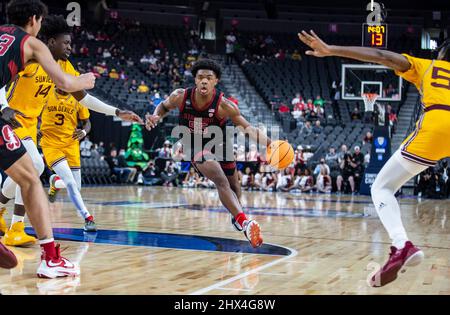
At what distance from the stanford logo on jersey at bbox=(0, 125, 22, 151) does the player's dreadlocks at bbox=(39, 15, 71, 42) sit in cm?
231

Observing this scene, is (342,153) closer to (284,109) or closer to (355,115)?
(355,115)

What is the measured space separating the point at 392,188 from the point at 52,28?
3.79 m

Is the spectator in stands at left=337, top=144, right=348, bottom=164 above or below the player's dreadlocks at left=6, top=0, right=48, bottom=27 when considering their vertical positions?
below

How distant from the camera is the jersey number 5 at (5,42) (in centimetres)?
425

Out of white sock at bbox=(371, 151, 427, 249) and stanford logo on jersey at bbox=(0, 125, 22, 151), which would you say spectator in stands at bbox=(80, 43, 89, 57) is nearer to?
stanford logo on jersey at bbox=(0, 125, 22, 151)

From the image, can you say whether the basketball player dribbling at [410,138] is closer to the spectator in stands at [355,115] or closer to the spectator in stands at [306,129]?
the spectator in stands at [306,129]

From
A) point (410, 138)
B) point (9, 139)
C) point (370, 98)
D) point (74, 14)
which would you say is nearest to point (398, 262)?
point (410, 138)

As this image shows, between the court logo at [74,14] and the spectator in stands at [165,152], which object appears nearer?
the spectator in stands at [165,152]

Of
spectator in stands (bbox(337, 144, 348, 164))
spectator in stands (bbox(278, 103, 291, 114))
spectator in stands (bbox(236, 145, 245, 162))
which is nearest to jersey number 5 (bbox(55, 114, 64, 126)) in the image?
spectator in stands (bbox(236, 145, 245, 162))

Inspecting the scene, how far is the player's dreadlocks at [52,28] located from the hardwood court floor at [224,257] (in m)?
2.12

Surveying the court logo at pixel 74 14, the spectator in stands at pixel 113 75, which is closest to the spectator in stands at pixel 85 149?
the spectator in stands at pixel 113 75

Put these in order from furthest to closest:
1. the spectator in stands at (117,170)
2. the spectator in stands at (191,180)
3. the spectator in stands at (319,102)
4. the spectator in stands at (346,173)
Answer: the spectator in stands at (319,102)
the spectator in stands at (117,170)
the spectator in stands at (191,180)
the spectator in stands at (346,173)

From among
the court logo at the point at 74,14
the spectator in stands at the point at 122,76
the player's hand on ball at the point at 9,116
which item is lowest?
the player's hand on ball at the point at 9,116

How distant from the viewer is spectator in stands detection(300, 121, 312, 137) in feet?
73.3
